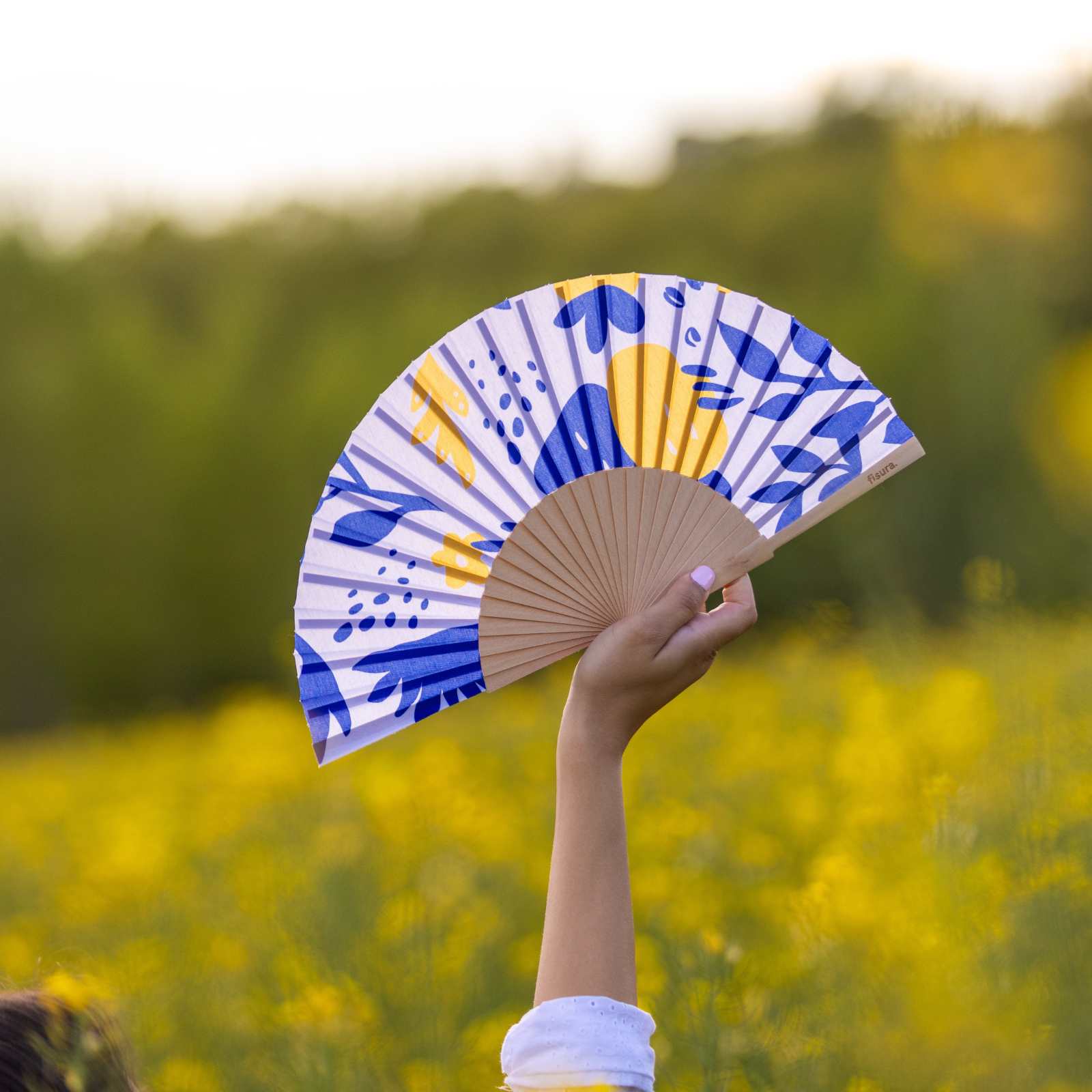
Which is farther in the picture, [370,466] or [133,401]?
[133,401]

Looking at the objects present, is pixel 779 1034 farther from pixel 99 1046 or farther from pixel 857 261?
pixel 857 261

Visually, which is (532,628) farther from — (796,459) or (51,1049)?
(51,1049)

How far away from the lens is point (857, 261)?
77.8 feet

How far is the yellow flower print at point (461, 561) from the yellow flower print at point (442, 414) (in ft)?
0.24

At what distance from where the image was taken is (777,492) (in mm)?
1631

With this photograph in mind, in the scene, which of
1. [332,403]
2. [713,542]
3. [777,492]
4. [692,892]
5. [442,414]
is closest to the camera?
[713,542]

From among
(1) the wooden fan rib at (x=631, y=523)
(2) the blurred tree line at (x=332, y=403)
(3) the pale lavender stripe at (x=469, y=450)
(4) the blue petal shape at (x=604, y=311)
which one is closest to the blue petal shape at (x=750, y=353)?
(4) the blue petal shape at (x=604, y=311)

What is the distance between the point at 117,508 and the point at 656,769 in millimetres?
15295

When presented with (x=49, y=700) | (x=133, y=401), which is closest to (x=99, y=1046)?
(x=49, y=700)

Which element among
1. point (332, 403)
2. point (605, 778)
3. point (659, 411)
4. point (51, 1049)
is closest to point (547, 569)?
point (659, 411)

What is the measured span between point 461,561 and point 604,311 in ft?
1.15

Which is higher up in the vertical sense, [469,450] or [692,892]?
[469,450]

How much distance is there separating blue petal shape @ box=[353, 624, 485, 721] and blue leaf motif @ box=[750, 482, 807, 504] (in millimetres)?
368

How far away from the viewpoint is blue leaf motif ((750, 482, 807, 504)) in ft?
5.32
